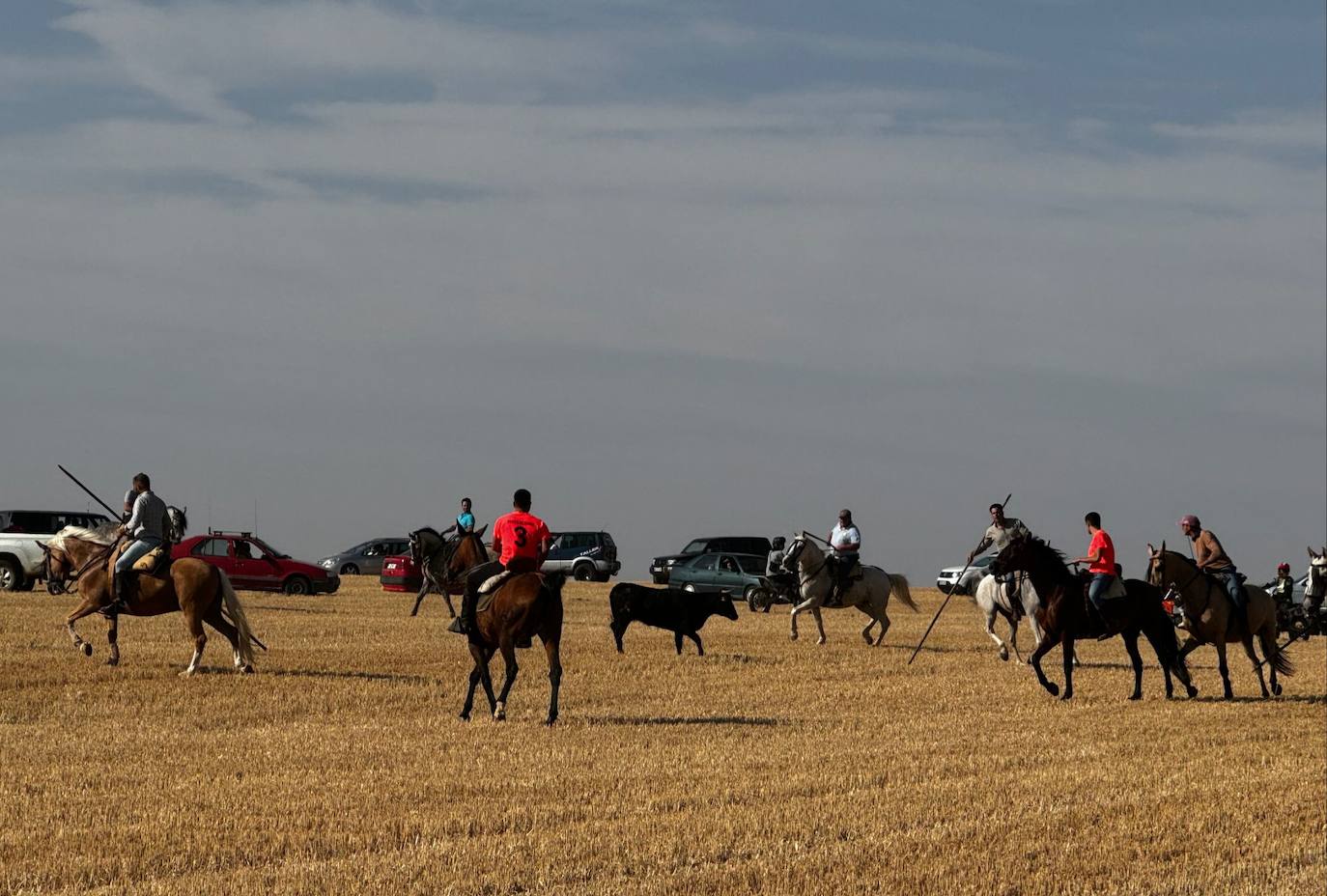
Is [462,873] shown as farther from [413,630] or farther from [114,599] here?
[413,630]

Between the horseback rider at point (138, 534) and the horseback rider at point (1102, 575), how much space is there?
11.3m

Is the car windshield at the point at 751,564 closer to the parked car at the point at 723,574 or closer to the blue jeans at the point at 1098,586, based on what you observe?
the parked car at the point at 723,574

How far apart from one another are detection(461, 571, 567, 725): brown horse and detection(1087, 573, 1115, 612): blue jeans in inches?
309

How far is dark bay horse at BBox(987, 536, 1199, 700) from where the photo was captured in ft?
76.4

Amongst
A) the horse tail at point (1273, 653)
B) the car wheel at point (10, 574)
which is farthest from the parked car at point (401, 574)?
the horse tail at point (1273, 653)

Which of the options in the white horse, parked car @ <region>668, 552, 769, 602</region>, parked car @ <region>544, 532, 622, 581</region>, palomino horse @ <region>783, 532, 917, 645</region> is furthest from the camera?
parked car @ <region>544, 532, 622, 581</region>

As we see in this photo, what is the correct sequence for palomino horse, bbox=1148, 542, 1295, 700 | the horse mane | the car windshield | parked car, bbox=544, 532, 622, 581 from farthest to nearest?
parked car, bbox=544, 532, 622, 581 < the car windshield < palomino horse, bbox=1148, 542, 1295, 700 < the horse mane

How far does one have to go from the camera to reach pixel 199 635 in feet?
75.9

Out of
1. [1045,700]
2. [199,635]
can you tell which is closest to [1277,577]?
[1045,700]

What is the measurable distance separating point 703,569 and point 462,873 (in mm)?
40040

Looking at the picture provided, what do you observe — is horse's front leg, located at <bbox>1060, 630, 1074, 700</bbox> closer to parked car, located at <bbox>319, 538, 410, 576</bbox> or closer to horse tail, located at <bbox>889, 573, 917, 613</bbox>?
horse tail, located at <bbox>889, 573, 917, 613</bbox>

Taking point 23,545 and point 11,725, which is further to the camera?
point 23,545

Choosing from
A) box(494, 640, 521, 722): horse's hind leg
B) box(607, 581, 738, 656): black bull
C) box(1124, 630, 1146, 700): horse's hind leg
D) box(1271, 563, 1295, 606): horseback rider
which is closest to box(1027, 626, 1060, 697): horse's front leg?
box(1124, 630, 1146, 700): horse's hind leg

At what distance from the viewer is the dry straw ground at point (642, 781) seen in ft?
38.2
